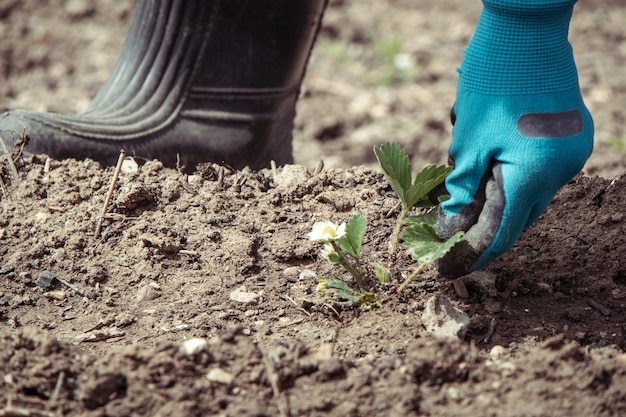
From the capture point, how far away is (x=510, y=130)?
1.58 m

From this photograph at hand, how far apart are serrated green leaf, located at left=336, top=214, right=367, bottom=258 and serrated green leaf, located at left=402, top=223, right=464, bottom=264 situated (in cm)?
12

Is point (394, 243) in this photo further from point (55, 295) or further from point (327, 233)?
point (55, 295)

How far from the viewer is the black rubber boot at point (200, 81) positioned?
7.68 ft

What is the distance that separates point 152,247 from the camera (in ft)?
6.17

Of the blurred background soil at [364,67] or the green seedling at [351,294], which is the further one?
the blurred background soil at [364,67]

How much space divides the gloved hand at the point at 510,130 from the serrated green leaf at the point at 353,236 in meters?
0.18

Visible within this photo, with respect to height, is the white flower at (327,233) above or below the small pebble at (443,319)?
above

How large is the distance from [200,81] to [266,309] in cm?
102

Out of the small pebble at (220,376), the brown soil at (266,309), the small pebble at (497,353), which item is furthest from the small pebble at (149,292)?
the small pebble at (497,353)

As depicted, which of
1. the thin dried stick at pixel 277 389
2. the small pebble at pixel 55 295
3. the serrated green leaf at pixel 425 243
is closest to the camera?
the thin dried stick at pixel 277 389

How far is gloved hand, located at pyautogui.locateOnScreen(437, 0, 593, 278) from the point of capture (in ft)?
4.99

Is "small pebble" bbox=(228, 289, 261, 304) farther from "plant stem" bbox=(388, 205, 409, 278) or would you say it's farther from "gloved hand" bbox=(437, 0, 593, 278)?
"gloved hand" bbox=(437, 0, 593, 278)

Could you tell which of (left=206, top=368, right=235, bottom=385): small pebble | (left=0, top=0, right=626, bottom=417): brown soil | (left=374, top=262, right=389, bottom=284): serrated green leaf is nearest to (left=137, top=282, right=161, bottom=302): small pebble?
(left=0, top=0, right=626, bottom=417): brown soil

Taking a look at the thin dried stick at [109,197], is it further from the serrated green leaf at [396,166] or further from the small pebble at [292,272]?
the serrated green leaf at [396,166]
